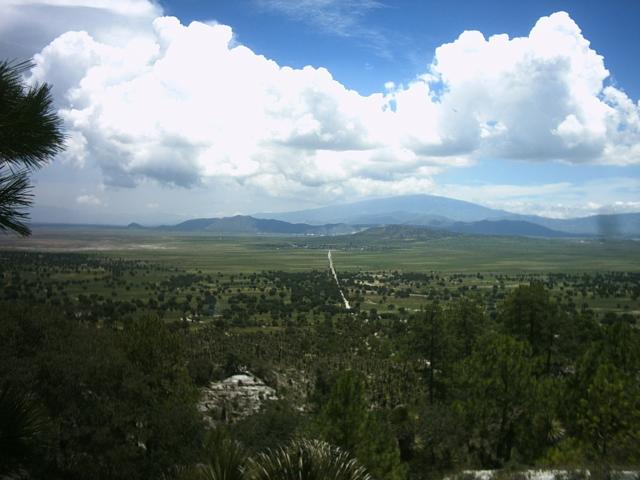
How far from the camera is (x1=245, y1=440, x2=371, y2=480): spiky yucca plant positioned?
17.9ft

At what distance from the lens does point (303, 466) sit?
5543 millimetres

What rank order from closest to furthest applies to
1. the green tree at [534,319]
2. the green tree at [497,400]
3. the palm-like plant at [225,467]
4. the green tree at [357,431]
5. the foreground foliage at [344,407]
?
the palm-like plant at [225,467] → the foreground foliage at [344,407] → the green tree at [357,431] → the green tree at [497,400] → the green tree at [534,319]

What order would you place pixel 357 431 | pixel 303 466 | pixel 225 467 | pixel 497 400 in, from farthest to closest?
pixel 497 400 < pixel 357 431 < pixel 225 467 < pixel 303 466

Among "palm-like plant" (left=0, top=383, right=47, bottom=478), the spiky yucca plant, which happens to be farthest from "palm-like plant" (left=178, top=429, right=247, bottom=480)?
"palm-like plant" (left=0, top=383, right=47, bottom=478)

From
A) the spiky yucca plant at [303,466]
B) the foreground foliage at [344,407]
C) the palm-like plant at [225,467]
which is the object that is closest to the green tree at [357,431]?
the foreground foliage at [344,407]

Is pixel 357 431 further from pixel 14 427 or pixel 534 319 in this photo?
pixel 534 319

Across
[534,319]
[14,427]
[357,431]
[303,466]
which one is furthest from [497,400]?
[14,427]

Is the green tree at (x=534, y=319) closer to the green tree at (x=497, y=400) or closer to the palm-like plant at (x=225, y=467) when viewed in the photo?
the green tree at (x=497, y=400)

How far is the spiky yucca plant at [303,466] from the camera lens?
5445 millimetres

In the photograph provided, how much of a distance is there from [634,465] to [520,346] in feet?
28.2

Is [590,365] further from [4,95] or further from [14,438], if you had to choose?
[4,95]

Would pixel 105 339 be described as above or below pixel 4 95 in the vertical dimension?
below

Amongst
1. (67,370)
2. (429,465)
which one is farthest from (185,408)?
(429,465)

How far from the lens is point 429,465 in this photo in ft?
72.1
